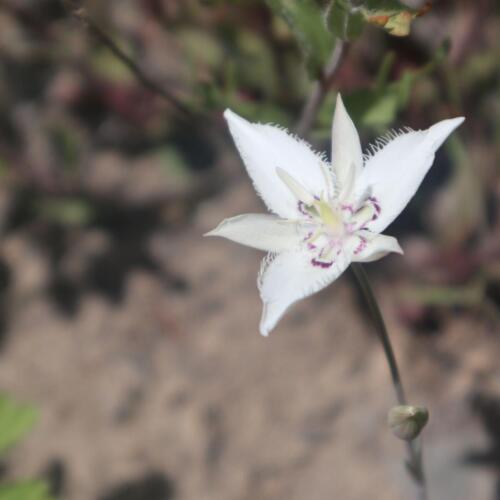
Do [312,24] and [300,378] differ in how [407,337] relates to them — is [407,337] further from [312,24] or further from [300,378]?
[312,24]

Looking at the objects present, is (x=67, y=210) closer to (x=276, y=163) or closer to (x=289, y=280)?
(x=276, y=163)

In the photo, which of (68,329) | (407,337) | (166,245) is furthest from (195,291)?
(407,337)

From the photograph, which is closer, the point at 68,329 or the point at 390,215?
the point at 390,215

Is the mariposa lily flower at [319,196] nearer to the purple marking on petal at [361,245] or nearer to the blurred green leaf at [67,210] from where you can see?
the purple marking on petal at [361,245]

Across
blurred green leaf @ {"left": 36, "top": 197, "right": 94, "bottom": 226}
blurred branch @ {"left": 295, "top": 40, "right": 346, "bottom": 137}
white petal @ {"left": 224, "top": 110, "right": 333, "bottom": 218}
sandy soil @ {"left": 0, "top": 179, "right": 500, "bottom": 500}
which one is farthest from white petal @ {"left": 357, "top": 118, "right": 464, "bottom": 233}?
blurred green leaf @ {"left": 36, "top": 197, "right": 94, "bottom": 226}

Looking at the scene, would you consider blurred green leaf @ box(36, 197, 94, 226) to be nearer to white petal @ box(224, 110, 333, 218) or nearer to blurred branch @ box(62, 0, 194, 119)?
blurred branch @ box(62, 0, 194, 119)

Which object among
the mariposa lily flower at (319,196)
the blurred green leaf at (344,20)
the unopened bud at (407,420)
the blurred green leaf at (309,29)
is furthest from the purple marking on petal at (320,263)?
the blurred green leaf at (309,29)

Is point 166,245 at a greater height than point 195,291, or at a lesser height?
greater
